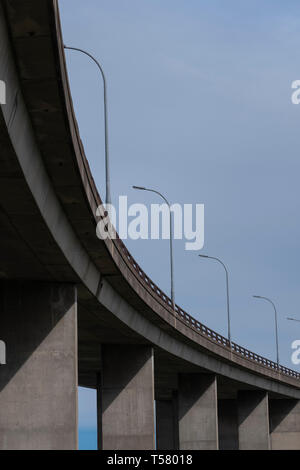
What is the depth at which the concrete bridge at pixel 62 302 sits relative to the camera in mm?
18109

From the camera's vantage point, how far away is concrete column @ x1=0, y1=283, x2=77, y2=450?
32.2m

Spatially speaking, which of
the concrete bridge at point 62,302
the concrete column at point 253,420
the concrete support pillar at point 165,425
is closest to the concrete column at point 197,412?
the concrete bridge at point 62,302

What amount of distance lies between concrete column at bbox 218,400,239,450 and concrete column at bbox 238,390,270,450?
9218 millimetres

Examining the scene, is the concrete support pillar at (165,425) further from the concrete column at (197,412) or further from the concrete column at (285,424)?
the concrete column at (197,412)

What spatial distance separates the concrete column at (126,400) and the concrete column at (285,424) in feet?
143

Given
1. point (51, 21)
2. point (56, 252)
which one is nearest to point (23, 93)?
point (51, 21)

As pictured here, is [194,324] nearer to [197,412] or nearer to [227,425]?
[197,412]

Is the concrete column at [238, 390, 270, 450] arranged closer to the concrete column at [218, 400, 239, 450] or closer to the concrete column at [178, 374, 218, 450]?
the concrete column at [218, 400, 239, 450]

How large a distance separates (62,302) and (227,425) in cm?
6392

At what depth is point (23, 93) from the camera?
18656mm

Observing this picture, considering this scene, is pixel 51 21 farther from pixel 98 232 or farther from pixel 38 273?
pixel 38 273

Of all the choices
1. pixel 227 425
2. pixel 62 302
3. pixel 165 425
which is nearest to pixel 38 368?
pixel 62 302

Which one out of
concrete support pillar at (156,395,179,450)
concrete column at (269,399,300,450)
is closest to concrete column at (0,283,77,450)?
concrete support pillar at (156,395,179,450)

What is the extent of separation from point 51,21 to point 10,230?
10919 millimetres
